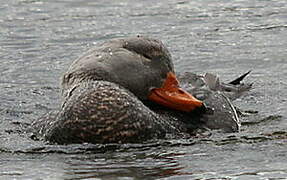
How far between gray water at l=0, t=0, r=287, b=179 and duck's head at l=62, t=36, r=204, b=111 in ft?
2.03

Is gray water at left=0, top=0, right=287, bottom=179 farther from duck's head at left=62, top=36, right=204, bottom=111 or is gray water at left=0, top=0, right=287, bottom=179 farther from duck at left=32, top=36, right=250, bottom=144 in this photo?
duck's head at left=62, top=36, right=204, bottom=111

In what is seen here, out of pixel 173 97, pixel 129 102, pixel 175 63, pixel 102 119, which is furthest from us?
pixel 175 63

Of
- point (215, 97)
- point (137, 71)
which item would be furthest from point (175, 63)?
point (137, 71)

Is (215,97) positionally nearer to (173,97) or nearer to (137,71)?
(173,97)

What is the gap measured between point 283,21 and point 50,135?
6809 millimetres

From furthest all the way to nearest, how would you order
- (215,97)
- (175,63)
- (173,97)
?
(175,63) < (215,97) < (173,97)

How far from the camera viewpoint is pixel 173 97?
29.3ft

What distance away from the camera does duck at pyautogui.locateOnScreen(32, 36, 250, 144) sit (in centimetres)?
798

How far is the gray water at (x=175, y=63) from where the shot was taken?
7.39 m

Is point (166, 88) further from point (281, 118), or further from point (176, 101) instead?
point (281, 118)

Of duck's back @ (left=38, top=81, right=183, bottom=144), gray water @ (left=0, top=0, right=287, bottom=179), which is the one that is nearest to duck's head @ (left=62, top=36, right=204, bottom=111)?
duck's back @ (left=38, top=81, right=183, bottom=144)

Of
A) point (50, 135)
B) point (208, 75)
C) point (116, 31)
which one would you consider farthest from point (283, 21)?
point (50, 135)

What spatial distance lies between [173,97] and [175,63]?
358 cm

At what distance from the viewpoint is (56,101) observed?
11109 mm
